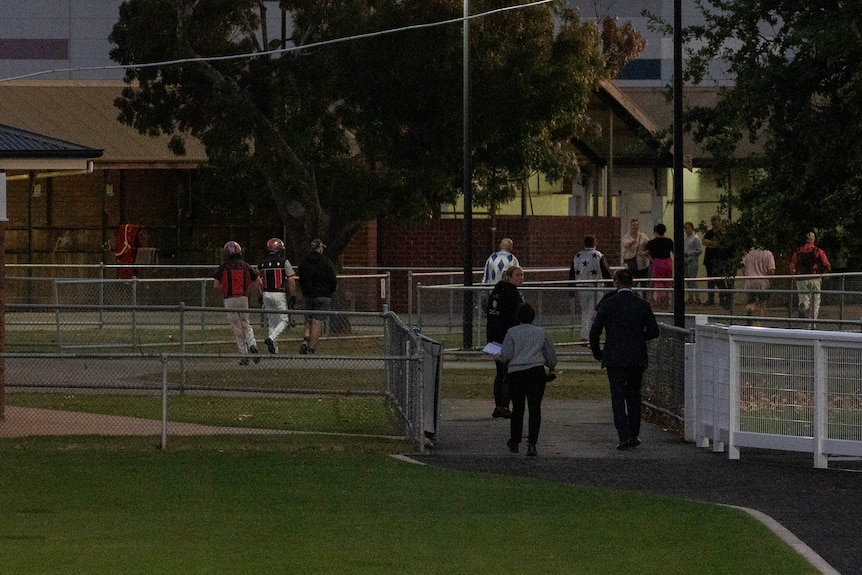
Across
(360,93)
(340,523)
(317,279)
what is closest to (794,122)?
(317,279)

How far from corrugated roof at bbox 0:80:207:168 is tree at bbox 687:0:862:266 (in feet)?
64.7

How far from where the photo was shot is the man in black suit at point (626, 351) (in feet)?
51.4

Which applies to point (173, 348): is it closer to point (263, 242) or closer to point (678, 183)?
point (678, 183)

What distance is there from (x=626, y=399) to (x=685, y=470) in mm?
1738

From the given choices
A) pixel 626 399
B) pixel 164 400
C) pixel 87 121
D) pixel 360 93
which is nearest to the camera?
pixel 164 400

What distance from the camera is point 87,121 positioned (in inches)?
1603

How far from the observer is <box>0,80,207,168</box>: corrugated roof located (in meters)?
39.6

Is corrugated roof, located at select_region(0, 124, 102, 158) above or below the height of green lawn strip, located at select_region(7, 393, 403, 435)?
above

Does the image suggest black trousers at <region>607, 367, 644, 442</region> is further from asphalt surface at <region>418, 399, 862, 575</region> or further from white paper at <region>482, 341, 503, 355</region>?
white paper at <region>482, 341, 503, 355</region>

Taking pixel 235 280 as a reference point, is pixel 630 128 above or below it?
above

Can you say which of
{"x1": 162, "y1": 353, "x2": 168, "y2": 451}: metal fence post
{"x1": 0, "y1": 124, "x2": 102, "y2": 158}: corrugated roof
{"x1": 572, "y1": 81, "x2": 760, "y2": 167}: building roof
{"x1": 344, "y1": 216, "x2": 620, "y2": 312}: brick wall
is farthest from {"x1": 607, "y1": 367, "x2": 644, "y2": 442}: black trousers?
{"x1": 344, "y1": 216, "x2": 620, "y2": 312}: brick wall

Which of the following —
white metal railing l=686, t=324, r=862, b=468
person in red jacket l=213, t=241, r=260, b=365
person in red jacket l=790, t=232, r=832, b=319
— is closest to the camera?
white metal railing l=686, t=324, r=862, b=468

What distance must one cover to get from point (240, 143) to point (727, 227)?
37.1ft

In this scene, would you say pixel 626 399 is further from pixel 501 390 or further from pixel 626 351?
pixel 501 390
